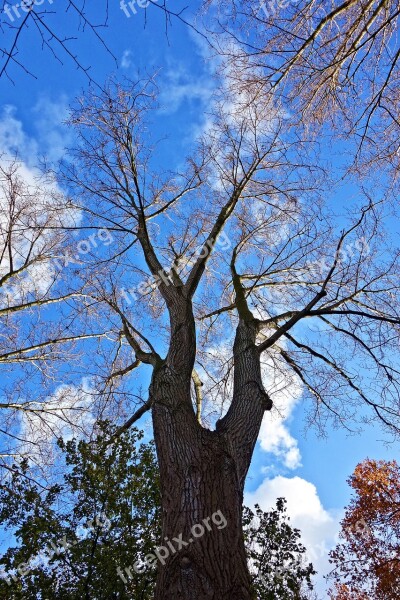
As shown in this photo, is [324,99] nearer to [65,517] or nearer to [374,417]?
[374,417]

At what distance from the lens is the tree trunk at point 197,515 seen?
9.58 feet

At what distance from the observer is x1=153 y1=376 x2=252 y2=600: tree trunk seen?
2920mm

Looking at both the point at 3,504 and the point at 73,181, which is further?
the point at 73,181

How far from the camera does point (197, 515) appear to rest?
3.24 metres

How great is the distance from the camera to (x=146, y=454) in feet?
15.8

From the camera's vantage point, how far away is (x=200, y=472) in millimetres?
3539

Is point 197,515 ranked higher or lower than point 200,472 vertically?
lower

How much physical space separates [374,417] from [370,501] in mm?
9866

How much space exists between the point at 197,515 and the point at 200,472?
1.17 ft

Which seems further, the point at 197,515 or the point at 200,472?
the point at 200,472

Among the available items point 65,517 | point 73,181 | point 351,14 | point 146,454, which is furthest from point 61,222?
point 351,14

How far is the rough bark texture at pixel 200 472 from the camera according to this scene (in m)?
2.95

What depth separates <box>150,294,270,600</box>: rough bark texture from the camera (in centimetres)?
295

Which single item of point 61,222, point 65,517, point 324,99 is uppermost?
point 61,222
